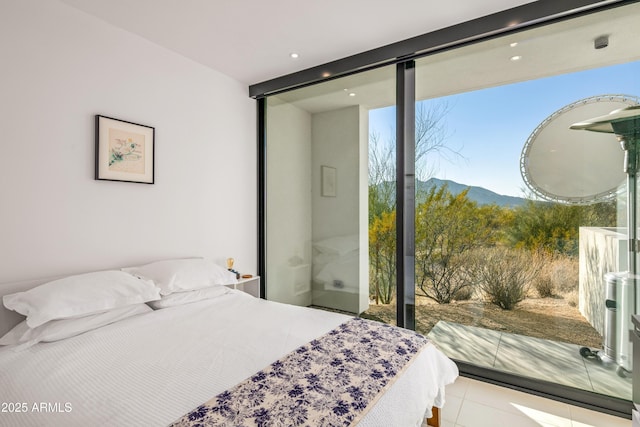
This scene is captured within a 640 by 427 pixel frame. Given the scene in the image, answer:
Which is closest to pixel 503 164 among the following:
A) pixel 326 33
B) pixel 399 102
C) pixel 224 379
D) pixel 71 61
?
pixel 399 102

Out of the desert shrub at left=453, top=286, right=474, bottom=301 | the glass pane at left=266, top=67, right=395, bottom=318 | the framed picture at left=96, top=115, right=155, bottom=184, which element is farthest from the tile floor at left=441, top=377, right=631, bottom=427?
the framed picture at left=96, top=115, right=155, bottom=184

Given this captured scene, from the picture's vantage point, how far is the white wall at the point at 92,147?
6.59 feet

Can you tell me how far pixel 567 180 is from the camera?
7.54ft

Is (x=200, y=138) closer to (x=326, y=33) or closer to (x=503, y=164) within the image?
(x=326, y=33)

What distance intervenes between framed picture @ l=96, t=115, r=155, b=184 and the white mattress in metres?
1.11

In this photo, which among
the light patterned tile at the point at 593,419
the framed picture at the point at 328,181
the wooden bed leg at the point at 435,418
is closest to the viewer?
the wooden bed leg at the point at 435,418

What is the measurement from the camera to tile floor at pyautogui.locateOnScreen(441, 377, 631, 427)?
6.71ft

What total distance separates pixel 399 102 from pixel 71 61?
8.11 ft

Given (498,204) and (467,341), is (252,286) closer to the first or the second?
(467,341)

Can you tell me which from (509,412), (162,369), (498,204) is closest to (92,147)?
(162,369)

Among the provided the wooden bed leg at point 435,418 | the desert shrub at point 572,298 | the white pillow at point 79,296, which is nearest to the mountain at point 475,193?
the desert shrub at point 572,298

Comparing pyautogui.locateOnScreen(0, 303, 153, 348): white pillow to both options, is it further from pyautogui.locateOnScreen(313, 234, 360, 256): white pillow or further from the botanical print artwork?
pyautogui.locateOnScreen(313, 234, 360, 256): white pillow

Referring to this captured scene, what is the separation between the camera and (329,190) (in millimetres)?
3289

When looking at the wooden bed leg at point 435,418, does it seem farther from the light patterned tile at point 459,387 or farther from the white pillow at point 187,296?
the white pillow at point 187,296
